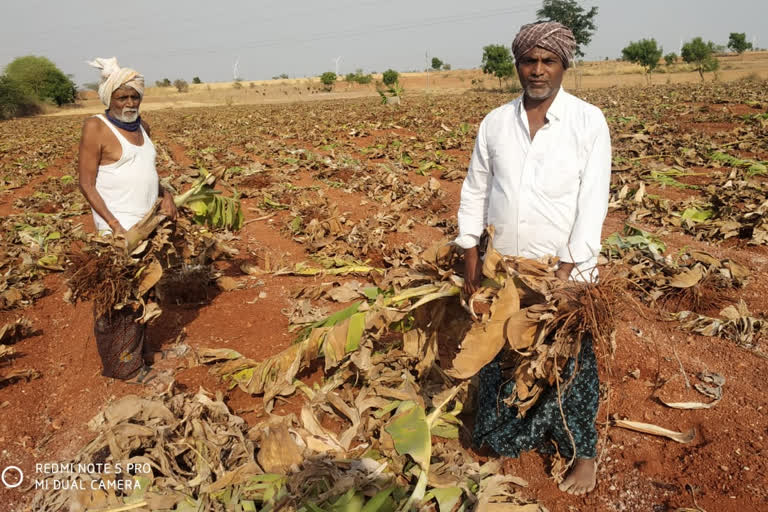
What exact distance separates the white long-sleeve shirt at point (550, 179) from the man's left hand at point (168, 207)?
215 cm

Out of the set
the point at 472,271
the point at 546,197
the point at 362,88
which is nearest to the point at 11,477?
the point at 472,271

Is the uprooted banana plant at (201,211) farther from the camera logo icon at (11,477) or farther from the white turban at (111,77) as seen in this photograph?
the camera logo icon at (11,477)

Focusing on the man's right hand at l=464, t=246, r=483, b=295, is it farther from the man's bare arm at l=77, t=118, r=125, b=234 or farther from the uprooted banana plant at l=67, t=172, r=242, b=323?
the man's bare arm at l=77, t=118, r=125, b=234

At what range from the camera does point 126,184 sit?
10.3ft

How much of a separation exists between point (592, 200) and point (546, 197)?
0.19m

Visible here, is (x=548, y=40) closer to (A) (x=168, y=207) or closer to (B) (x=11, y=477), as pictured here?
(A) (x=168, y=207)

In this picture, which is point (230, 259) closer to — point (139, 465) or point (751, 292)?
point (139, 465)

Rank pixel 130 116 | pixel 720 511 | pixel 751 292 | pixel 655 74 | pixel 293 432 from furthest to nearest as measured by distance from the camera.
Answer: pixel 655 74 → pixel 751 292 → pixel 130 116 → pixel 293 432 → pixel 720 511

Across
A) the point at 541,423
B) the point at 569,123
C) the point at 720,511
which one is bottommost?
the point at 720,511

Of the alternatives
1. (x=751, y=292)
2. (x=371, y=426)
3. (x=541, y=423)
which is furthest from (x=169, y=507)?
(x=751, y=292)

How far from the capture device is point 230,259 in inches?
223

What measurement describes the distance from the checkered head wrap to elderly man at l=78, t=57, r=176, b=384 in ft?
7.56

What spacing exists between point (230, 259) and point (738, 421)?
490cm

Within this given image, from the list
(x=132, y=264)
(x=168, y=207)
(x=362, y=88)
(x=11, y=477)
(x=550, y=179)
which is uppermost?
(x=362, y=88)
